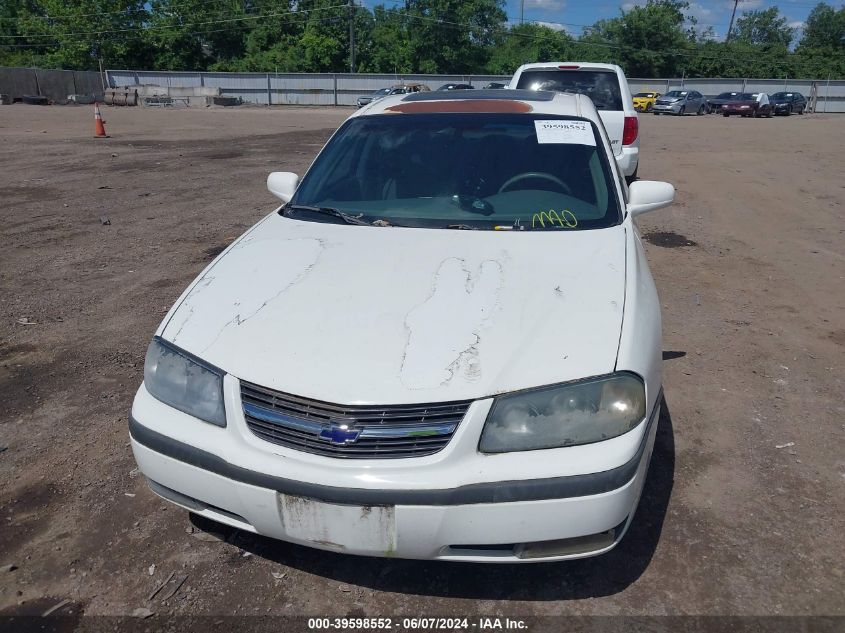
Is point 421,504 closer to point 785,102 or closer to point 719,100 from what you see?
point 719,100

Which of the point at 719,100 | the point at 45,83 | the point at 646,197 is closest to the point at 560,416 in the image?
the point at 646,197

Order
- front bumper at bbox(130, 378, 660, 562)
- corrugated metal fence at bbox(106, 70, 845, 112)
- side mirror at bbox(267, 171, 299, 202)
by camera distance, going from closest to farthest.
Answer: front bumper at bbox(130, 378, 660, 562) < side mirror at bbox(267, 171, 299, 202) < corrugated metal fence at bbox(106, 70, 845, 112)

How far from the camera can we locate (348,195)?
11.5ft

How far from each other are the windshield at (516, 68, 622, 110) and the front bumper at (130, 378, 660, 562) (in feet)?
26.6

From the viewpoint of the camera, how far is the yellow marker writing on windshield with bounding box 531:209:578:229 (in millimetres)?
3174

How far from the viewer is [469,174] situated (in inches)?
135

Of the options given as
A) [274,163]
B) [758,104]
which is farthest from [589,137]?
[758,104]

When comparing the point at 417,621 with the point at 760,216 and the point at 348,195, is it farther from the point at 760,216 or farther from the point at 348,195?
the point at 760,216

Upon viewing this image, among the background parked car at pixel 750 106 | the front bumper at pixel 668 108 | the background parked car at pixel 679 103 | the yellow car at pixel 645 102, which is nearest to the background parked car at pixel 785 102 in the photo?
the background parked car at pixel 750 106

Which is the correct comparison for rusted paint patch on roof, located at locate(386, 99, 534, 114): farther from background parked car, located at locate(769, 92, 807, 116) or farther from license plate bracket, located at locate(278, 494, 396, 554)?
background parked car, located at locate(769, 92, 807, 116)

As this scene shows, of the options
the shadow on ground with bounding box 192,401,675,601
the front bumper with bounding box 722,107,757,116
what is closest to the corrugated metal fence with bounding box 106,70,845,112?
the front bumper with bounding box 722,107,757,116

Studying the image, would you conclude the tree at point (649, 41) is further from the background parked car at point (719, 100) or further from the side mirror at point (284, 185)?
the side mirror at point (284, 185)

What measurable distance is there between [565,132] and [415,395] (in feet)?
7.01

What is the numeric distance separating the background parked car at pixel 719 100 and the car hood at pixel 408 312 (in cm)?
4055
